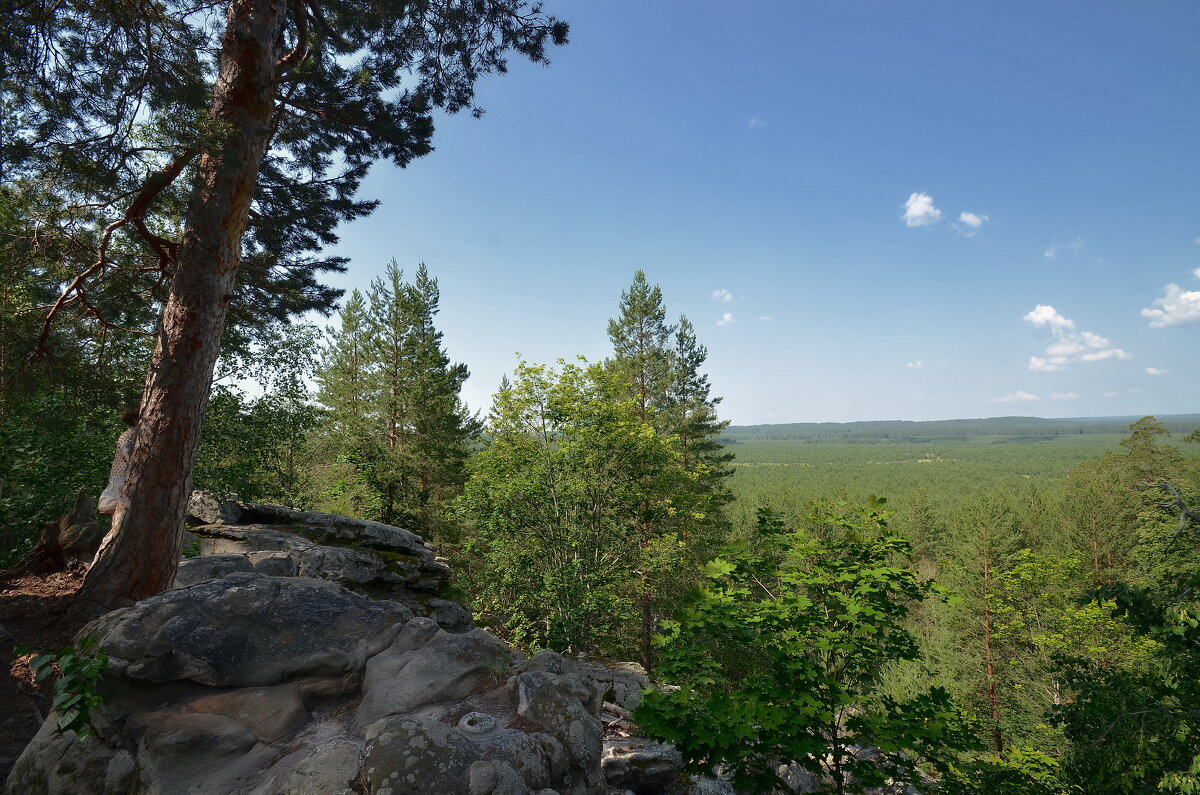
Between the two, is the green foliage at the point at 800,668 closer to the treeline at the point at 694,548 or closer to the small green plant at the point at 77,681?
the treeline at the point at 694,548

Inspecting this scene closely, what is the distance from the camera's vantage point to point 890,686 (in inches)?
972

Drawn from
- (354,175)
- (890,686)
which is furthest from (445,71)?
(890,686)

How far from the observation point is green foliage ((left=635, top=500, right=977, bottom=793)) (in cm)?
392

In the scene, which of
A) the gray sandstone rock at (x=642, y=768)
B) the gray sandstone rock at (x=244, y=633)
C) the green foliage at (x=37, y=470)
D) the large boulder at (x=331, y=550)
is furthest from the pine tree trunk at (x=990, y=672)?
the green foliage at (x=37, y=470)

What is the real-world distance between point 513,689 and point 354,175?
26.2ft

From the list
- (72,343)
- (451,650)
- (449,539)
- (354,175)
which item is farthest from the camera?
(449,539)

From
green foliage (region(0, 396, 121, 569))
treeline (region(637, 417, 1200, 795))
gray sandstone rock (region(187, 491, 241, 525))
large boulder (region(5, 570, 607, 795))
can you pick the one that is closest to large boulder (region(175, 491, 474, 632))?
gray sandstone rock (region(187, 491, 241, 525))

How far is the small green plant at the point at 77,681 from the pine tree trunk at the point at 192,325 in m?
1.59

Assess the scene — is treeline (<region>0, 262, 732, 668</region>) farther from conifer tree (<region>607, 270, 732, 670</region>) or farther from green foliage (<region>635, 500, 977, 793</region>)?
green foliage (<region>635, 500, 977, 793</region>)

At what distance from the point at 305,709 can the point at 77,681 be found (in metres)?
1.59

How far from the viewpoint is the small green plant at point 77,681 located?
337 centimetres

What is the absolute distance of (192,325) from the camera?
5418mm

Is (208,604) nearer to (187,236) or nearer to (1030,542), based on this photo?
(187,236)

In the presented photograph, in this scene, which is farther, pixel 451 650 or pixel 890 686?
pixel 890 686
